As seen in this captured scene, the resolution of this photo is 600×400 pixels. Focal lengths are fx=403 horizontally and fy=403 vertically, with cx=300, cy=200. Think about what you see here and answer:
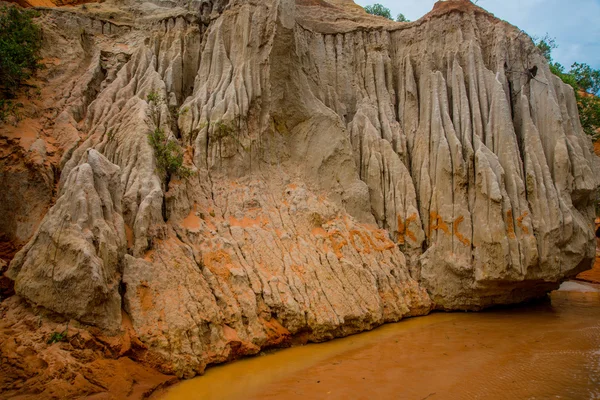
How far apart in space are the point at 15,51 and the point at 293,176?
7.95m

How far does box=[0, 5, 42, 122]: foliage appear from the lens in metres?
9.94

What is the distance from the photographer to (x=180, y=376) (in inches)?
257

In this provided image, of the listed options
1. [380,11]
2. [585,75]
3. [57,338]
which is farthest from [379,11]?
[57,338]

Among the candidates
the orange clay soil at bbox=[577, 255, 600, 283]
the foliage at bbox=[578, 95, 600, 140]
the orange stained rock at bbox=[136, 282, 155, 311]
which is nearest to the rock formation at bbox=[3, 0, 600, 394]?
the orange stained rock at bbox=[136, 282, 155, 311]

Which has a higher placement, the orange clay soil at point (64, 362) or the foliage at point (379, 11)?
the foliage at point (379, 11)

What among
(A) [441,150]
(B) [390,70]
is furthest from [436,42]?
(A) [441,150]

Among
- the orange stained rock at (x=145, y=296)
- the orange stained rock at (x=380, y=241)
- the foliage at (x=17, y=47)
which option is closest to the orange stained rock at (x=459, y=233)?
the orange stained rock at (x=380, y=241)

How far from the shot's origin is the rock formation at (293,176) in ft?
23.6

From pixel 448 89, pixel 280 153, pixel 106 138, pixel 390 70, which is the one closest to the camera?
pixel 106 138

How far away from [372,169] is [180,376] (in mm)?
7758

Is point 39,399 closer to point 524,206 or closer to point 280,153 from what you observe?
point 280,153

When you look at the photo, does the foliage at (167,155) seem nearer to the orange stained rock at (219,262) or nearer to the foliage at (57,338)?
the orange stained rock at (219,262)

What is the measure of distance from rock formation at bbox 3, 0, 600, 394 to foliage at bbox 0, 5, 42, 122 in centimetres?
65

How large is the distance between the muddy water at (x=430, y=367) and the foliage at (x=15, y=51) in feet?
27.2
